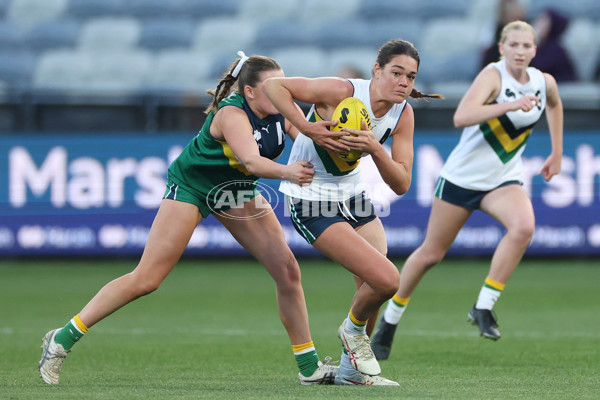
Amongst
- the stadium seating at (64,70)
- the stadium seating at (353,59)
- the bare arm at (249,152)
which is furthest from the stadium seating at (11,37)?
the bare arm at (249,152)

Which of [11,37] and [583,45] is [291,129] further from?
[11,37]

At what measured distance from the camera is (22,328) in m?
8.70

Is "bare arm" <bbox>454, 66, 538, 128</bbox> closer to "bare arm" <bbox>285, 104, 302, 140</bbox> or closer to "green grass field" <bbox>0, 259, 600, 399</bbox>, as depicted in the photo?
"bare arm" <bbox>285, 104, 302, 140</bbox>

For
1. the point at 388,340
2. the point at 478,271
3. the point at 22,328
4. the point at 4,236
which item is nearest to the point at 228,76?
the point at 388,340

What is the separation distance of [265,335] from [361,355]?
98.3 inches

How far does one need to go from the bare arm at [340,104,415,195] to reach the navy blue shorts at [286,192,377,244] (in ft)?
1.07

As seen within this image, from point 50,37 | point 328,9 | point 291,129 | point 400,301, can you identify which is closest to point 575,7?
point 328,9

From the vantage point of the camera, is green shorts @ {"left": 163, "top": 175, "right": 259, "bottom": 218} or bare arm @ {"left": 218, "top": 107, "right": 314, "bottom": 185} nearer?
bare arm @ {"left": 218, "top": 107, "right": 314, "bottom": 185}

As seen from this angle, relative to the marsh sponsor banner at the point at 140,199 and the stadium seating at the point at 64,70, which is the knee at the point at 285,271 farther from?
the stadium seating at the point at 64,70

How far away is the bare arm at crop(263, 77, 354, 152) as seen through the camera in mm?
5703

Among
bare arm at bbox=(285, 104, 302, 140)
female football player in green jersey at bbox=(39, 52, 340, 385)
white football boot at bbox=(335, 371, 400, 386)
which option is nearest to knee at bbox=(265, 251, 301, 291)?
female football player in green jersey at bbox=(39, 52, 340, 385)

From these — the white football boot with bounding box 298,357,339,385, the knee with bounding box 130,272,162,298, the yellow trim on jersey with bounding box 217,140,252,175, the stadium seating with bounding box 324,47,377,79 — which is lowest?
the white football boot with bounding box 298,357,339,385

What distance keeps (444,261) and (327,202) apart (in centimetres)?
789

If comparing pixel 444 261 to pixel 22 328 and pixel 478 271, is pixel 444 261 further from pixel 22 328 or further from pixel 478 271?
pixel 22 328
